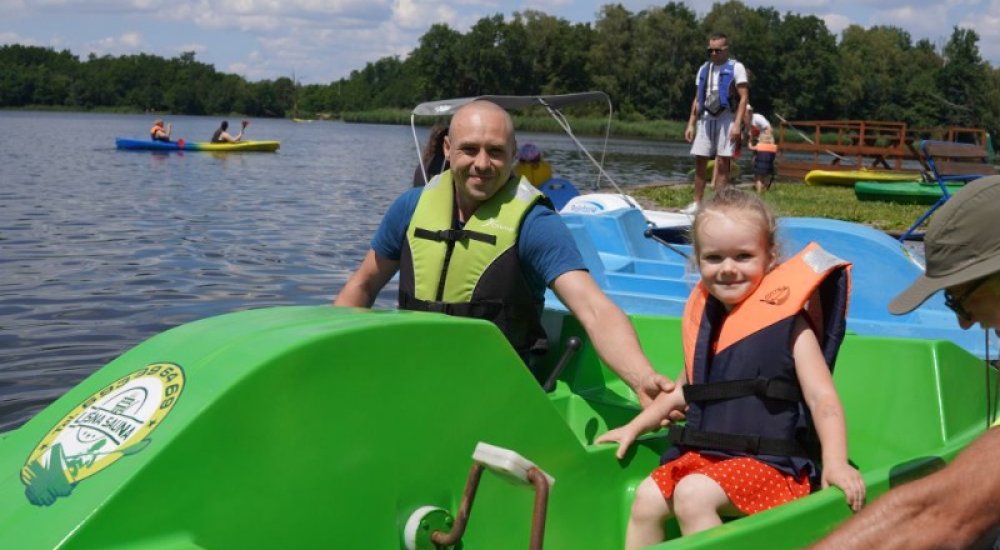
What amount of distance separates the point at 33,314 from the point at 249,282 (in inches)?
76.0

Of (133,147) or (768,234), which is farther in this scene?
(133,147)

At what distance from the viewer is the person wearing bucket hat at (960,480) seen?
1883mm

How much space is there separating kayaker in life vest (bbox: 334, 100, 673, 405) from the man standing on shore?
6.30m

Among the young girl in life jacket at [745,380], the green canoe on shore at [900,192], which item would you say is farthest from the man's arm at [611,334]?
the green canoe on shore at [900,192]

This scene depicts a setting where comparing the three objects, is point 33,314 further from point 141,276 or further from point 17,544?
point 17,544

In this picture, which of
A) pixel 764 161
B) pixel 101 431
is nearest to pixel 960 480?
pixel 101 431

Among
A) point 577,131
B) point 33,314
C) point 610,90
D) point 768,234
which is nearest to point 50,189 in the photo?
point 33,314

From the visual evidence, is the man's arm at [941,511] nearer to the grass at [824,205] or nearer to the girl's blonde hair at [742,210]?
the girl's blonde hair at [742,210]

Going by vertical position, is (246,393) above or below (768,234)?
→ below

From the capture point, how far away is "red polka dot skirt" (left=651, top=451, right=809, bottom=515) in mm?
2525

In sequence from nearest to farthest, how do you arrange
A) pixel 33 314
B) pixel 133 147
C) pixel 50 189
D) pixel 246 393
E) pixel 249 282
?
1. pixel 246 393
2. pixel 33 314
3. pixel 249 282
4. pixel 50 189
5. pixel 133 147

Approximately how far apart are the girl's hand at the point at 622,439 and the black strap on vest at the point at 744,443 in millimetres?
167

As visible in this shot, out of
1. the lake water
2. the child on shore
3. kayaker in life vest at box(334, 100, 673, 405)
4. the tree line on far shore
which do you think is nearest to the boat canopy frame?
the lake water

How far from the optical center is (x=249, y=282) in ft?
29.2
